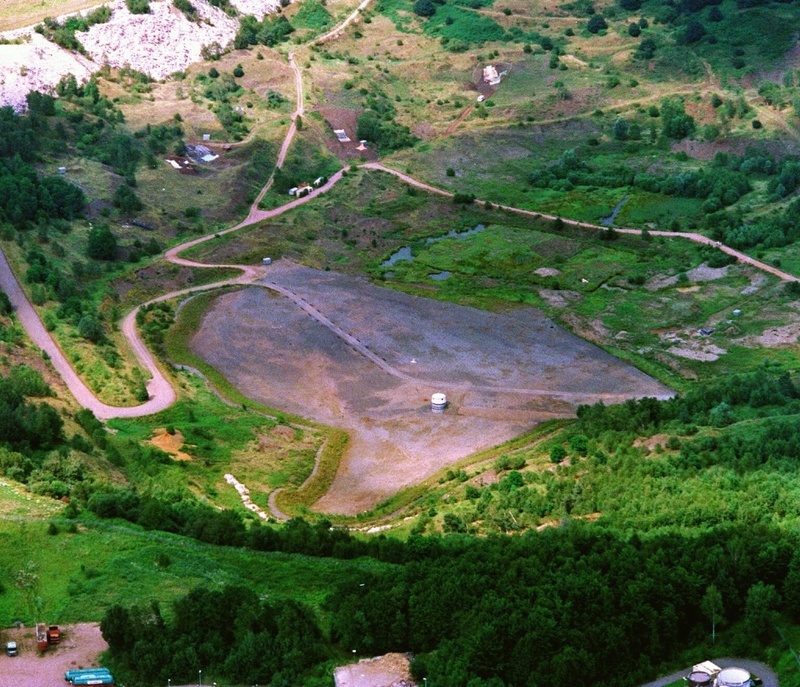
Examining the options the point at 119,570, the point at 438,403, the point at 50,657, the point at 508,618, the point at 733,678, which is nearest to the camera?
the point at 733,678

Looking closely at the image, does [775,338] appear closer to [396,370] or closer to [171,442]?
[396,370]

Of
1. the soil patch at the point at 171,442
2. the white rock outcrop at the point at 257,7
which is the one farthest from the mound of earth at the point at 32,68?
the soil patch at the point at 171,442

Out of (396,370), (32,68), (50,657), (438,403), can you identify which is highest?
(32,68)

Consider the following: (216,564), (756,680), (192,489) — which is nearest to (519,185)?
(192,489)

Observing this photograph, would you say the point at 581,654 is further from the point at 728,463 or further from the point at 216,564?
A: the point at 728,463

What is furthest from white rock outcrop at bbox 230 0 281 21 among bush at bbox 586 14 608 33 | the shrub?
the shrub

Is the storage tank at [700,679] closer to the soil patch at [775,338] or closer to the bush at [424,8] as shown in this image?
the soil patch at [775,338]

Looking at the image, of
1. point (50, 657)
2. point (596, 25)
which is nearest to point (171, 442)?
point (50, 657)
